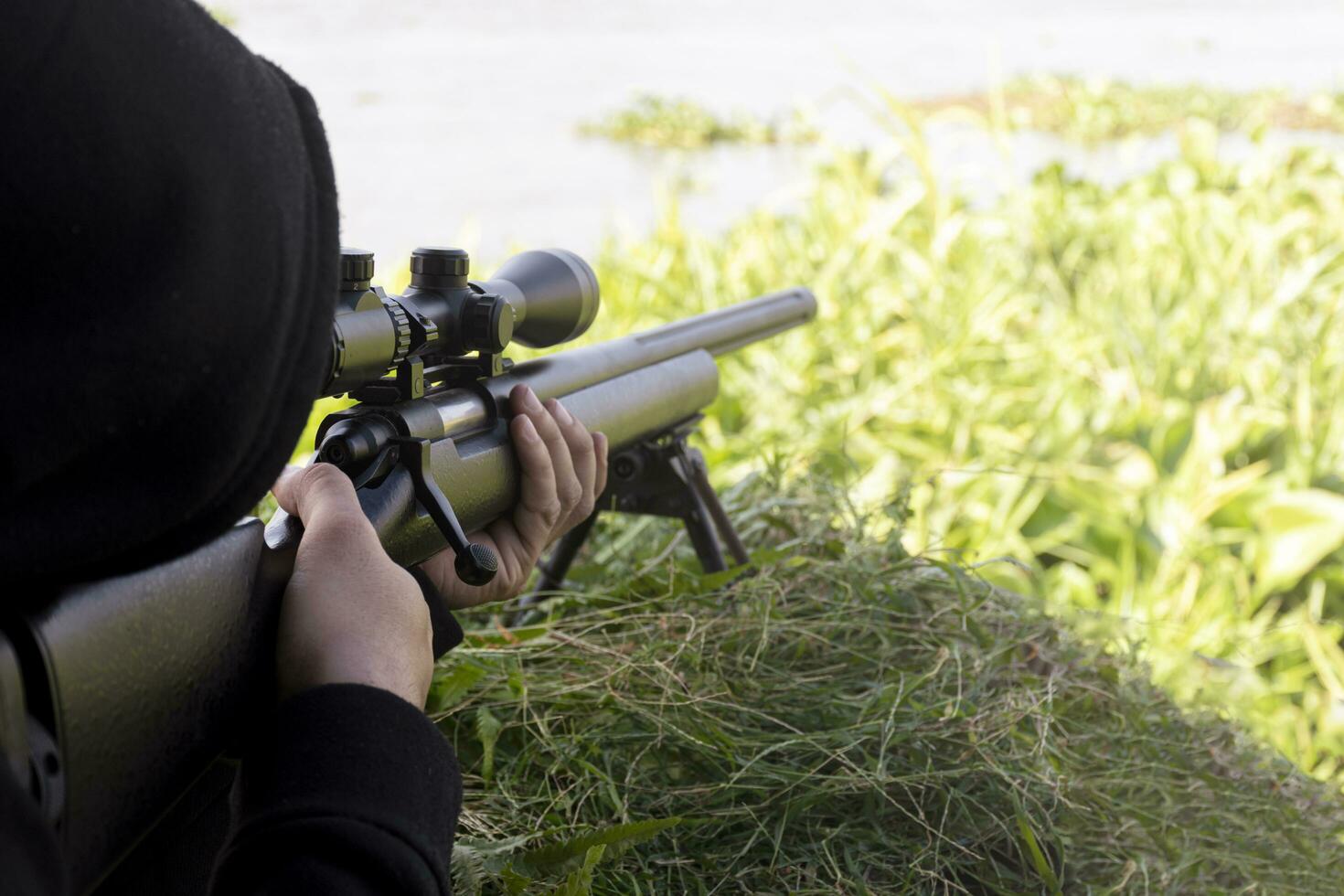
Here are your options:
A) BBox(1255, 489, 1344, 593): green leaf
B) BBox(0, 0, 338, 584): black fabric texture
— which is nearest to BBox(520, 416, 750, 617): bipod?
BBox(0, 0, 338, 584): black fabric texture

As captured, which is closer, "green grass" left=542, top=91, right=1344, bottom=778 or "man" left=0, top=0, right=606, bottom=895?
"man" left=0, top=0, right=606, bottom=895

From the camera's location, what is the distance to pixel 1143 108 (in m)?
10.5

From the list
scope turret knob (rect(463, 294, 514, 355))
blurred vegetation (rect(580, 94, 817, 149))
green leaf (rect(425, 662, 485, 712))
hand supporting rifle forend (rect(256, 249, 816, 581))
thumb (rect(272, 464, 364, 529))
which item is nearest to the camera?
thumb (rect(272, 464, 364, 529))

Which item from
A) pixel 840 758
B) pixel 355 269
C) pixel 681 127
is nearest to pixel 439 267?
pixel 355 269

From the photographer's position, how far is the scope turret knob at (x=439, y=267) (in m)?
1.46

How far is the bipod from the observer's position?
2092 mm

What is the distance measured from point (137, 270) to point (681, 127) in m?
8.78

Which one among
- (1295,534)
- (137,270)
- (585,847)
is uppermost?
(137,270)

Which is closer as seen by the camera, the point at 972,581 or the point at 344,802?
the point at 344,802

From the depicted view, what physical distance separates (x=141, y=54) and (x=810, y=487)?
1946 mm

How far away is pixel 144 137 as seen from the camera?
732 mm

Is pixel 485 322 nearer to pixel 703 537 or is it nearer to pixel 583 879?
pixel 583 879

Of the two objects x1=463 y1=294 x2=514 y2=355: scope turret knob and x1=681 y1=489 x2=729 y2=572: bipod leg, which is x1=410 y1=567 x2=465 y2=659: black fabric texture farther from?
x1=681 y1=489 x2=729 y2=572: bipod leg

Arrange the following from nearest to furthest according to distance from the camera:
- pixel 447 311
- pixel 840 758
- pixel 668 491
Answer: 1. pixel 447 311
2. pixel 840 758
3. pixel 668 491
